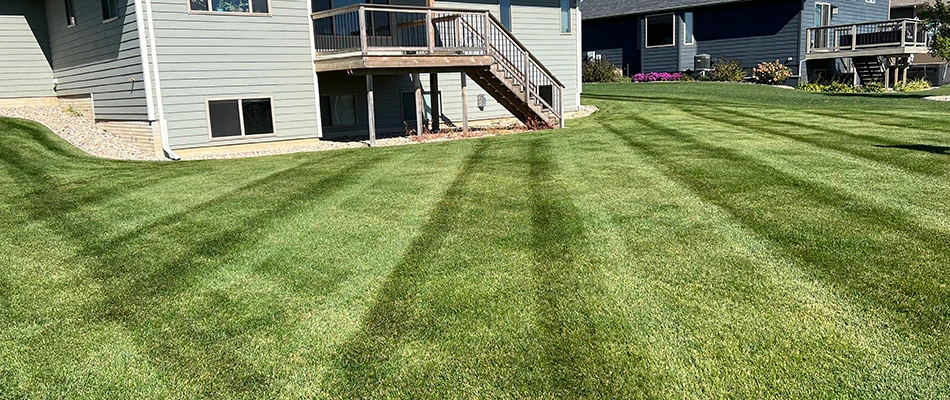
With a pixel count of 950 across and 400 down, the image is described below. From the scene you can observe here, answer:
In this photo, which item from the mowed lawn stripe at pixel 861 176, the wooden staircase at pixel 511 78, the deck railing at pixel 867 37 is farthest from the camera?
the deck railing at pixel 867 37

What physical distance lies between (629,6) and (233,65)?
2625 cm

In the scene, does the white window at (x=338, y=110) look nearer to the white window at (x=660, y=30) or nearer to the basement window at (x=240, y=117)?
the basement window at (x=240, y=117)

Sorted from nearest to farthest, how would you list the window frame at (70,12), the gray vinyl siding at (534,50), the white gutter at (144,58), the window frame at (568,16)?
the white gutter at (144,58)
the window frame at (70,12)
the gray vinyl siding at (534,50)
the window frame at (568,16)

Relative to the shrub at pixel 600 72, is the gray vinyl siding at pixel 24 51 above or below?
above

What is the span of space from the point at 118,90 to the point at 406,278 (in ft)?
41.8

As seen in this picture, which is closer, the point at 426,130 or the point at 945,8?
the point at 426,130

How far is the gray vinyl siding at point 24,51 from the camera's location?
60.5 feet

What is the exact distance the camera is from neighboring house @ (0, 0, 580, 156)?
1455 centimetres

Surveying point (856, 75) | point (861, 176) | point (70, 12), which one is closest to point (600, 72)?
point (856, 75)

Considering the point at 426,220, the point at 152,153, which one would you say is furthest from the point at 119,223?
the point at 152,153

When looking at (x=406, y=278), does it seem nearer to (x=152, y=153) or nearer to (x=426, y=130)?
(x=152, y=153)

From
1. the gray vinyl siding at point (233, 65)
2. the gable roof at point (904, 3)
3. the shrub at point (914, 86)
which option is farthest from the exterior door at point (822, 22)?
the gray vinyl siding at point (233, 65)

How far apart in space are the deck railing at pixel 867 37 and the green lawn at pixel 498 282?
21.4 meters

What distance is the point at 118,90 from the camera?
15773mm
